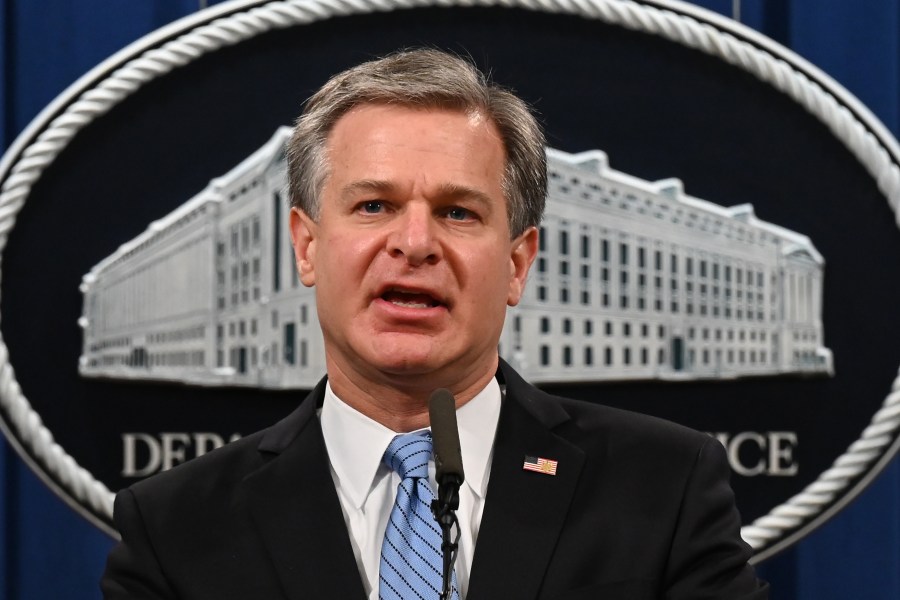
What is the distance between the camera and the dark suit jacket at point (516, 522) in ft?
3.60

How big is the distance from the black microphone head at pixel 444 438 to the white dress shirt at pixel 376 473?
26cm

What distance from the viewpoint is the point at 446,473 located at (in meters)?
0.86

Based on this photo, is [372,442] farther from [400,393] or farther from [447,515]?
[447,515]

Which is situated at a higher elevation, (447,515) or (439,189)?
(439,189)

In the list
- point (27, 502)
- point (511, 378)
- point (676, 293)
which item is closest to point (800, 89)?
point (676, 293)

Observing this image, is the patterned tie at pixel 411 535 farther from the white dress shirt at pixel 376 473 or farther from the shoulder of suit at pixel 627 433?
the shoulder of suit at pixel 627 433

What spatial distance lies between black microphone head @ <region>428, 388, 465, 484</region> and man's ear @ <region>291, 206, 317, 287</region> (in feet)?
1.24

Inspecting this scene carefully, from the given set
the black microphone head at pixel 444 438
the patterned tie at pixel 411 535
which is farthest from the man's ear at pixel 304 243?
the black microphone head at pixel 444 438

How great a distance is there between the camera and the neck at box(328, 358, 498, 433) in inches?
46.3

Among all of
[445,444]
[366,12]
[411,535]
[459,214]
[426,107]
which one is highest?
[366,12]

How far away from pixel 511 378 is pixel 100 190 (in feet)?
2.60

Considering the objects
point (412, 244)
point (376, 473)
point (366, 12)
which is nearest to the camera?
point (412, 244)

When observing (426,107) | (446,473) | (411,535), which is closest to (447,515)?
(446,473)

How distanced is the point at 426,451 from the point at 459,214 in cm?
26
